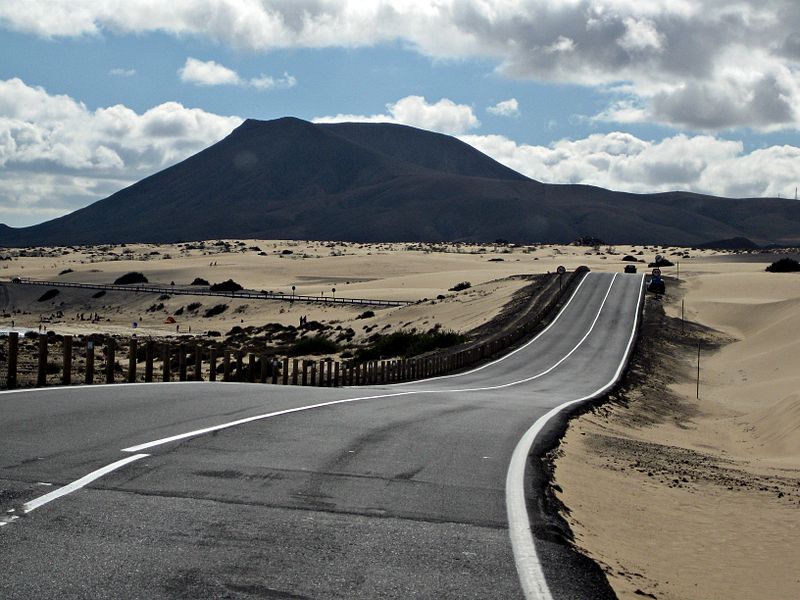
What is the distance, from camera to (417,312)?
72.4 meters

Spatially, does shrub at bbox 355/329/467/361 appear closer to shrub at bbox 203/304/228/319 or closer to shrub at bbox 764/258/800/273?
shrub at bbox 203/304/228/319

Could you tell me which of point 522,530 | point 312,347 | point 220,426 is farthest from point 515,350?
point 522,530

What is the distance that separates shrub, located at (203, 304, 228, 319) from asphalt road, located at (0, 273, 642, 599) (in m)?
74.6

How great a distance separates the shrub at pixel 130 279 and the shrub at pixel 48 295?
10.9 metres

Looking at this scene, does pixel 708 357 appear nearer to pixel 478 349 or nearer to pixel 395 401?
Result: pixel 478 349

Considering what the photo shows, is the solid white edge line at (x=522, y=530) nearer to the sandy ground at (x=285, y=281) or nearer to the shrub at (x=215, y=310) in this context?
the sandy ground at (x=285, y=281)

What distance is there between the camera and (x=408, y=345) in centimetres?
5303

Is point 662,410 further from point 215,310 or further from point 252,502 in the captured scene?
point 215,310

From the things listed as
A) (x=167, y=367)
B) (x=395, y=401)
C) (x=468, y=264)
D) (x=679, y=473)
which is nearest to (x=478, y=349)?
(x=167, y=367)

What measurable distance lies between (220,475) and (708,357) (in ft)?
160

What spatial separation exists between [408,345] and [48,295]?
62.1 m

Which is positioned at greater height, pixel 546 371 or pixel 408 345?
pixel 546 371

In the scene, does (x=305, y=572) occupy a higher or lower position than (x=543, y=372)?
higher

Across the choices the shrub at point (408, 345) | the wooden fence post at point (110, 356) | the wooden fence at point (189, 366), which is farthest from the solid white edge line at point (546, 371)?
the wooden fence post at point (110, 356)
